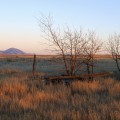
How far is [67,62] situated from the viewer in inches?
834

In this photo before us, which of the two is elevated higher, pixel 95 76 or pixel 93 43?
pixel 93 43

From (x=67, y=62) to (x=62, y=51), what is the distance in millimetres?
1246

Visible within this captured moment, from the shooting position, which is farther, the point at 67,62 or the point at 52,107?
the point at 67,62

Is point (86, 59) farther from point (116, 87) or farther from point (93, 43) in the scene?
point (116, 87)

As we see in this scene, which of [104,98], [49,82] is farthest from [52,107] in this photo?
[49,82]

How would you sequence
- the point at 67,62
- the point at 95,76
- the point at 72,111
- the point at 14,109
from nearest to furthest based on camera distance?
the point at 72,111, the point at 14,109, the point at 95,76, the point at 67,62

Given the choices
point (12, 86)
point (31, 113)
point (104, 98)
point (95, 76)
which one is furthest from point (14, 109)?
point (95, 76)

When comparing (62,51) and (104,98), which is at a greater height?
(62,51)

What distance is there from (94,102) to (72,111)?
1908mm

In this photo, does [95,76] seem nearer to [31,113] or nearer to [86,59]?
[86,59]

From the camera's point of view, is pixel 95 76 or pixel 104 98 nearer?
pixel 104 98

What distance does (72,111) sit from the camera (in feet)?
30.8

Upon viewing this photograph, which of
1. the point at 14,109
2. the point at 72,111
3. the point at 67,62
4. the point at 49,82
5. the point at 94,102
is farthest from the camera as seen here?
the point at 67,62

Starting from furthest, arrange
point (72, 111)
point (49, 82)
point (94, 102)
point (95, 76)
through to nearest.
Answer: point (95, 76) → point (49, 82) → point (94, 102) → point (72, 111)
